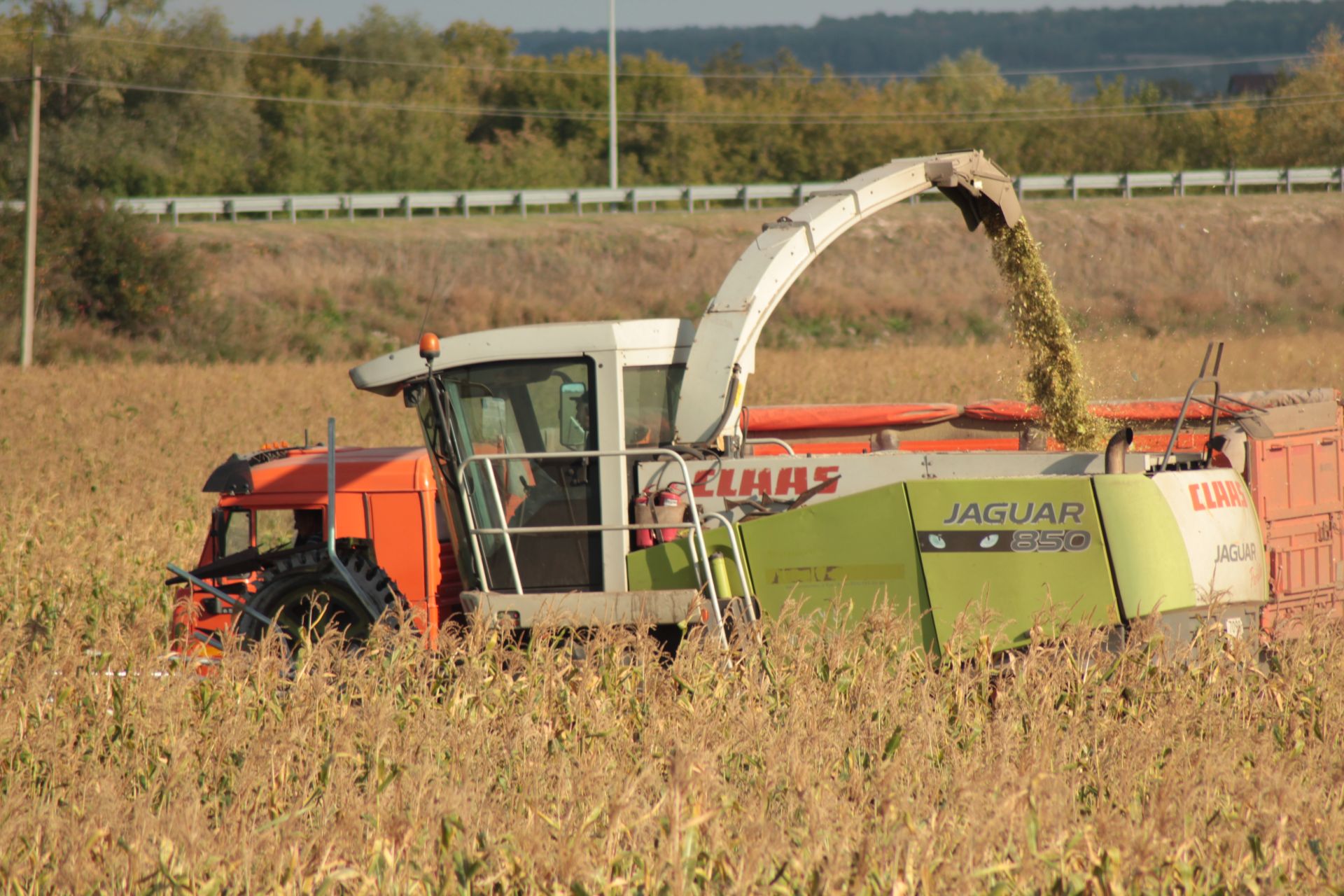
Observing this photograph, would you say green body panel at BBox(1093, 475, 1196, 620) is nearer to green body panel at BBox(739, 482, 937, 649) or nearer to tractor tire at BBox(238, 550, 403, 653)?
green body panel at BBox(739, 482, 937, 649)

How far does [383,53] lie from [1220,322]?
146 ft

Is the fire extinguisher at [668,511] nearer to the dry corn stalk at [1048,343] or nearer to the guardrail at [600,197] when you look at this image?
the dry corn stalk at [1048,343]

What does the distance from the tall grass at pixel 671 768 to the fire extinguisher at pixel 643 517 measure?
62 centimetres

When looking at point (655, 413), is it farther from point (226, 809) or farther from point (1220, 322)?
point (1220, 322)

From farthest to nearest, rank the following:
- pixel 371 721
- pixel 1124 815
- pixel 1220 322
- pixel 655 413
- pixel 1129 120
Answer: pixel 1129 120, pixel 1220 322, pixel 655 413, pixel 371 721, pixel 1124 815

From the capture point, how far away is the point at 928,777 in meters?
3.81

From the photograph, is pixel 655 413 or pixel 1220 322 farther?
pixel 1220 322

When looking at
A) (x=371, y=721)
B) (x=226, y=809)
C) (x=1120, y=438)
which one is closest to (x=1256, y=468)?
(x=1120, y=438)

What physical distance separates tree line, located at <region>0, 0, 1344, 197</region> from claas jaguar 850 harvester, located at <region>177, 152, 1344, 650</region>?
30716mm

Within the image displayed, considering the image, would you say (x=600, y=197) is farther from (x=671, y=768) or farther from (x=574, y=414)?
(x=671, y=768)

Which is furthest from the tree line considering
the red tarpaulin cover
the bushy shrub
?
the red tarpaulin cover

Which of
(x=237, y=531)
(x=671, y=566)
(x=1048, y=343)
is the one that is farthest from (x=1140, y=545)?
(x=237, y=531)

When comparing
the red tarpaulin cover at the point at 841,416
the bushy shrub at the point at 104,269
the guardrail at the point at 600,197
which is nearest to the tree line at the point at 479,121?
the guardrail at the point at 600,197

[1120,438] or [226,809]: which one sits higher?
[1120,438]
